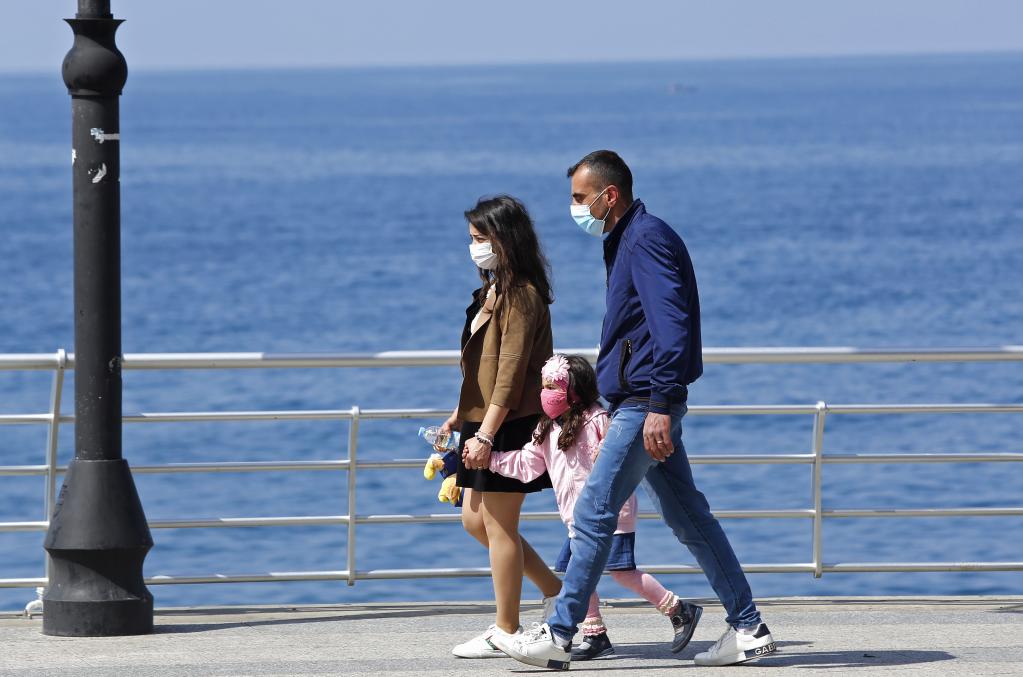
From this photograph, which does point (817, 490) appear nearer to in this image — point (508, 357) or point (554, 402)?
point (554, 402)

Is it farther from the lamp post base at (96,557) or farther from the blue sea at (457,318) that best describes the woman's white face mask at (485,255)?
the blue sea at (457,318)

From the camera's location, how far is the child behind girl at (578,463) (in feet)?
20.2

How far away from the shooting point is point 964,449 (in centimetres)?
3014

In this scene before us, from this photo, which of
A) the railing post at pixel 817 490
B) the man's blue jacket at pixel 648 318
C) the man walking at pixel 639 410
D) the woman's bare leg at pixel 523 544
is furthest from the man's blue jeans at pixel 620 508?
the railing post at pixel 817 490

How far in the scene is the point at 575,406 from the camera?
620 cm

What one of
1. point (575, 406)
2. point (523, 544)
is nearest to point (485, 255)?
point (575, 406)

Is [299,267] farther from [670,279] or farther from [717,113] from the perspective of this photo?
[717,113]

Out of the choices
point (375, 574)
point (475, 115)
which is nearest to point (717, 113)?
point (475, 115)

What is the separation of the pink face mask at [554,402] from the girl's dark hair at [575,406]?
37 millimetres

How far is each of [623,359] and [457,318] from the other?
38.9 m

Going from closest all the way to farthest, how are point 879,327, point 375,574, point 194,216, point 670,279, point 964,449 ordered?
point 670,279
point 375,574
point 964,449
point 879,327
point 194,216

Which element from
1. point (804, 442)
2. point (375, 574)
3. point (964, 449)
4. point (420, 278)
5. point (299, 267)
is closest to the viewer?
point (375, 574)

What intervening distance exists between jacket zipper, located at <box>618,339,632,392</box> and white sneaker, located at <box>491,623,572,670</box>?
95cm

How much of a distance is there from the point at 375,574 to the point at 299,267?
5055 cm
